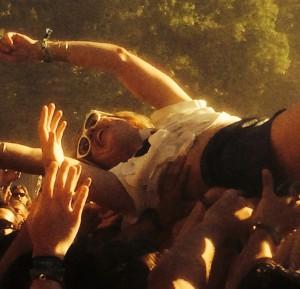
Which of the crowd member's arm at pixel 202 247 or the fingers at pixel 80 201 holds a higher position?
the fingers at pixel 80 201

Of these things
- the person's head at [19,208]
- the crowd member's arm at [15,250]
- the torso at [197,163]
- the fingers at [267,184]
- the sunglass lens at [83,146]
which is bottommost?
the person's head at [19,208]

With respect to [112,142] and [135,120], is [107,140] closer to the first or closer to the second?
[112,142]

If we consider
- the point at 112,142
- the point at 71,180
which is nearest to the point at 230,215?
the point at 71,180

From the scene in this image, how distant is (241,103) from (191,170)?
15184mm

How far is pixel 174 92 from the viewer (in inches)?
161

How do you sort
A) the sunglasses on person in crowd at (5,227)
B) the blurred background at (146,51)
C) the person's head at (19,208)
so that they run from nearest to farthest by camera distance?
1. the sunglasses on person in crowd at (5,227)
2. the person's head at (19,208)
3. the blurred background at (146,51)

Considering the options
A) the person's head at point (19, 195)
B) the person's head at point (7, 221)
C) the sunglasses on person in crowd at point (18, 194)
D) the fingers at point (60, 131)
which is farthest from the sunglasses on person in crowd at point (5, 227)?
the sunglasses on person in crowd at point (18, 194)

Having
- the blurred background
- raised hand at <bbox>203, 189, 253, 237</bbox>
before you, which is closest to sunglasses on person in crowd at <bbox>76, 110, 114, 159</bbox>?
raised hand at <bbox>203, 189, 253, 237</bbox>

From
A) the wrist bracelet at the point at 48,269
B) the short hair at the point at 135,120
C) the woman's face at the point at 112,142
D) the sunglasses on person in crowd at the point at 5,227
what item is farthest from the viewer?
the short hair at the point at 135,120

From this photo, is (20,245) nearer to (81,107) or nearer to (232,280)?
(232,280)

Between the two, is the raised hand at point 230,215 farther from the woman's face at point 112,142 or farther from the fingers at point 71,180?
the woman's face at point 112,142

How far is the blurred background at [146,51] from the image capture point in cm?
1708

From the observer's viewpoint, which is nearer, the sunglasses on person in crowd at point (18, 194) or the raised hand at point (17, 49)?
the raised hand at point (17, 49)

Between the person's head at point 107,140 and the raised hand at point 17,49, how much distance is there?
644 millimetres
